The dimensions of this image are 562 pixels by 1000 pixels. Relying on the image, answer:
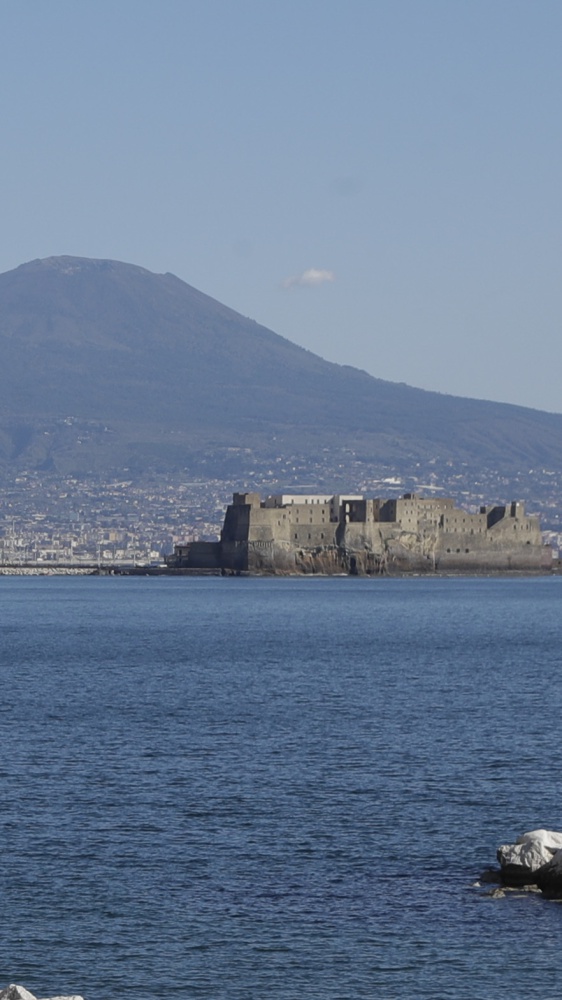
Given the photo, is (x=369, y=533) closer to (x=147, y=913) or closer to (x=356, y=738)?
(x=356, y=738)

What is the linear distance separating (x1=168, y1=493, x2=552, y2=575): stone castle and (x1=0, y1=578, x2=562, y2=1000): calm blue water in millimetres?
64642

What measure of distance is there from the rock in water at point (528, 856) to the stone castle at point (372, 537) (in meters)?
92.5

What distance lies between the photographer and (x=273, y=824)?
22.3 metres

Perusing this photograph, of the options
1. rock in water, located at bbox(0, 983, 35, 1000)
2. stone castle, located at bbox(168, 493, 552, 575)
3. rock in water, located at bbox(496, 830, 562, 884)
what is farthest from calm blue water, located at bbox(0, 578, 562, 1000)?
stone castle, located at bbox(168, 493, 552, 575)

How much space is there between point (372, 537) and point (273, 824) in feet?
301

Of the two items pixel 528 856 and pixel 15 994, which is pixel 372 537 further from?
pixel 15 994

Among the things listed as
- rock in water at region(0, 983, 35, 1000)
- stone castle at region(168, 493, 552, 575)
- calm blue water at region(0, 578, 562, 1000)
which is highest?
stone castle at region(168, 493, 552, 575)

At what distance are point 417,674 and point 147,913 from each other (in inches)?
1076

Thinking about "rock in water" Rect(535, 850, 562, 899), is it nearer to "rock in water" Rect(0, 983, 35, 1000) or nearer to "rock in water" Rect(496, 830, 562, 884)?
"rock in water" Rect(496, 830, 562, 884)

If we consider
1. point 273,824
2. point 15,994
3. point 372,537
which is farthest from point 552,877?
point 372,537

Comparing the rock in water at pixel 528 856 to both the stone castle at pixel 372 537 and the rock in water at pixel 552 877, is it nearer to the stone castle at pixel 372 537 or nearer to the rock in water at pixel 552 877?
the rock in water at pixel 552 877

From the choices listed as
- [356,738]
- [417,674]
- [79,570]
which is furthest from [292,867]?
[79,570]

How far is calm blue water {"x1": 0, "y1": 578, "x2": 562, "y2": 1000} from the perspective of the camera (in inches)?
646

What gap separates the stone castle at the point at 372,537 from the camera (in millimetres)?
113188
